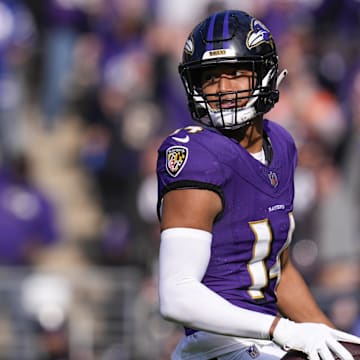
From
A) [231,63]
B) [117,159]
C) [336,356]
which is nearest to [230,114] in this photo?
[231,63]

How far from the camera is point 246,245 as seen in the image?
3.66 m

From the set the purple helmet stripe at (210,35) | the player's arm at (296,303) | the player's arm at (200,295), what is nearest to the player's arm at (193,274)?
the player's arm at (200,295)

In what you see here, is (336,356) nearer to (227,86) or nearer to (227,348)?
(227,348)

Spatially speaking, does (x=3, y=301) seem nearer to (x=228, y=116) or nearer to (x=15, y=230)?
(x=15, y=230)

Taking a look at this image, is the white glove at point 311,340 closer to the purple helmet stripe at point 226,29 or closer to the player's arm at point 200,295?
the player's arm at point 200,295

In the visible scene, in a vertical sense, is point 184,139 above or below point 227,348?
above

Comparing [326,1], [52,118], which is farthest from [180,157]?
[52,118]

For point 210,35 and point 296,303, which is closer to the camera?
point 210,35

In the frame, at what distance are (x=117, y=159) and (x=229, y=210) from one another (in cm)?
591

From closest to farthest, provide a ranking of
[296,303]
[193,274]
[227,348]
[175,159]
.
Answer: [193,274] < [175,159] < [227,348] < [296,303]

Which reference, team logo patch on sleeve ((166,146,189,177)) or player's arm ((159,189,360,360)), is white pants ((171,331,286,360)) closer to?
player's arm ((159,189,360,360))

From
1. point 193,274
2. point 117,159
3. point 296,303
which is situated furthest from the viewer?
point 117,159

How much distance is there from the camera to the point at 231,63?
3709mm

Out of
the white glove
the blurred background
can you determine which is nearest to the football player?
the white glove
